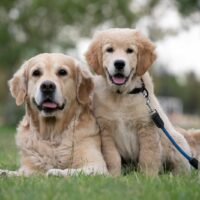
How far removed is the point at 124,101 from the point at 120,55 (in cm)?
45


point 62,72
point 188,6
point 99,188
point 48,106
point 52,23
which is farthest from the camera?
point 52,23

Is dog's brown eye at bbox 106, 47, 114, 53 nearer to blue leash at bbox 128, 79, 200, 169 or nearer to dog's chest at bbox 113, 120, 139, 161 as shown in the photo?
blue leash at bbox 128, 79, 200, 169

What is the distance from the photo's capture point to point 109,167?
5.60 meters

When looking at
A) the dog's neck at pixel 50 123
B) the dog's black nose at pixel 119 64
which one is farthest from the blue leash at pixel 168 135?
the dog's neck at pixel 50 123

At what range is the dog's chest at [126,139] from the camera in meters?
5.65

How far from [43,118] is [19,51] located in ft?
62.6

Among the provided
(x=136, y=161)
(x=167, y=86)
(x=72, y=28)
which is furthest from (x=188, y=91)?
(x=136, y=161)

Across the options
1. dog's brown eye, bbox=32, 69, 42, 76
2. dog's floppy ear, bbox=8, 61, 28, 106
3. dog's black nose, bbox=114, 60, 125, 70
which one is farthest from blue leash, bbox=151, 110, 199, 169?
dog's floppy ear, bbox=8, 61, 28, 106

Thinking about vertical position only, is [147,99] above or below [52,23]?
below

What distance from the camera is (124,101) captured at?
18.6 feet

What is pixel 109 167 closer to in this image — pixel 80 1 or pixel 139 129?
pixel 139 129

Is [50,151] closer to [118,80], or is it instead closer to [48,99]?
[48,99]

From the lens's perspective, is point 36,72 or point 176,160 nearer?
point 36,72

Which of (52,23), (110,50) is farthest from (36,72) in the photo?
(52,23)
